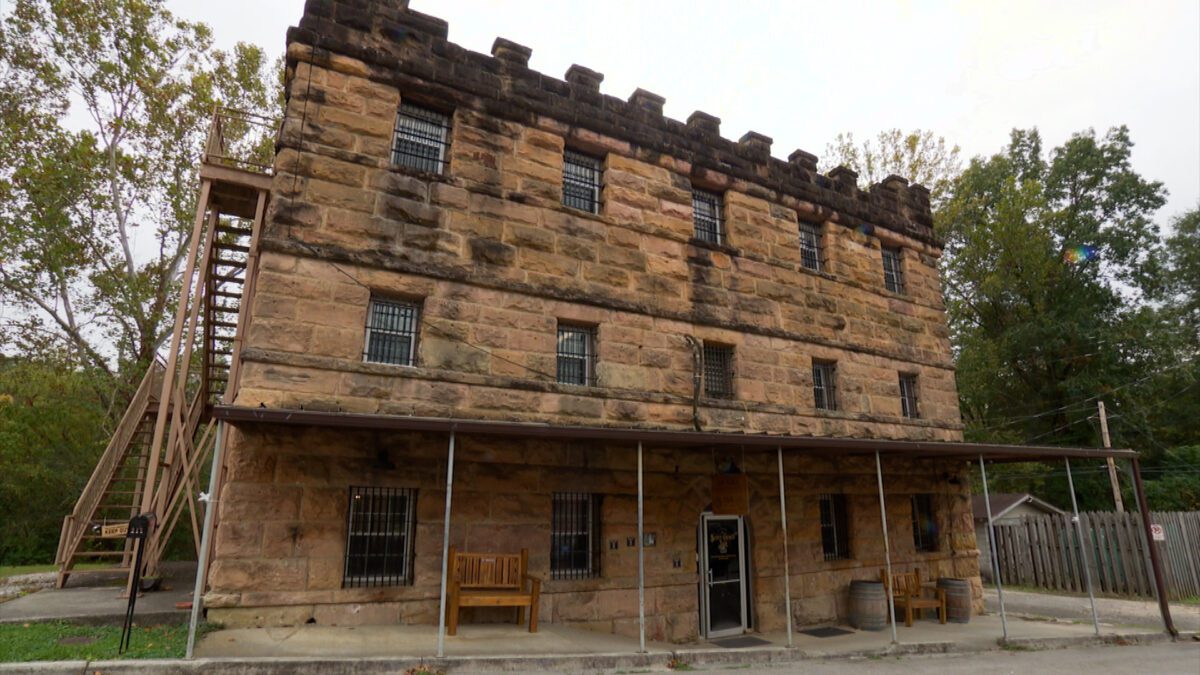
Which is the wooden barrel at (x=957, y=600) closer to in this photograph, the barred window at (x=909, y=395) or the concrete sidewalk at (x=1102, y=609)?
the concrete sidewalk at (x=1102, y=609)

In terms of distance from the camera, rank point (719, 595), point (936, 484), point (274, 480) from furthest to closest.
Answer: point (936, 484) → point (719, 595) → point (274, 480)

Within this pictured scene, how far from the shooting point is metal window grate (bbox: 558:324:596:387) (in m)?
9.84

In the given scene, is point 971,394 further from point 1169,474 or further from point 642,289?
point 642,289

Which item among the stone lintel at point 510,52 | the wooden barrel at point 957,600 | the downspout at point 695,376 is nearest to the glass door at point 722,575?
the downspout at point 695,376

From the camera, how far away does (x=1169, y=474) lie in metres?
26.5

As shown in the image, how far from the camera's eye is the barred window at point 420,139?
9.45m

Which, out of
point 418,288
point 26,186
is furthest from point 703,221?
point 26,186

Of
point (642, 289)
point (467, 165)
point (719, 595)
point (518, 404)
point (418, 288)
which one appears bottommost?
point (719, 595)

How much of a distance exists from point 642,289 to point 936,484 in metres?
8.32

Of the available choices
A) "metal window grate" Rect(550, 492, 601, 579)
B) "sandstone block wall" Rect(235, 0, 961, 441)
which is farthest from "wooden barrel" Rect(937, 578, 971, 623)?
"metal window grate" Rect(550, 492, 601, 579)

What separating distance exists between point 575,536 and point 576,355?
2817mm

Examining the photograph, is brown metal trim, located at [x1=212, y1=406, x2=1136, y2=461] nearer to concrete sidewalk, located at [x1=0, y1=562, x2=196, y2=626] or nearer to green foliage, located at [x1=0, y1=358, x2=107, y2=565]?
concrete sidewalk, located at [x1=0, y1=562, x2=196, y2=626]

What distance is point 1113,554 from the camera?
53.2 ft

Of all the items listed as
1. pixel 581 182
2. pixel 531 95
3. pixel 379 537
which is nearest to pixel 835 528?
pixel 581 182
